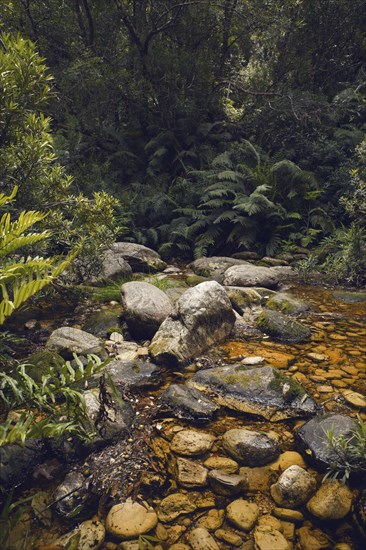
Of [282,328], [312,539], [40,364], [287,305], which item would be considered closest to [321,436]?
[312,539]

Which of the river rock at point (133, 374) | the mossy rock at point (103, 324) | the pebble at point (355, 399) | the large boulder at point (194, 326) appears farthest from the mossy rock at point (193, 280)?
the pebble at point (355, 399)

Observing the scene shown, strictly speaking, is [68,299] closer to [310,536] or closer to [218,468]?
[218,468]

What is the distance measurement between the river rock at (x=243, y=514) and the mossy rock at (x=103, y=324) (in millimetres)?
2562

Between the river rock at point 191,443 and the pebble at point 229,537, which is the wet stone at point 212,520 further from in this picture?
the river rock at point 191,443

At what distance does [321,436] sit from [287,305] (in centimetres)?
267

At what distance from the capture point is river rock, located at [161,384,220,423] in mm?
2768

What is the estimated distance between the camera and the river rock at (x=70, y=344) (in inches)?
139

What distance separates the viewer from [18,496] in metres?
2.06

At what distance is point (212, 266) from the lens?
22.7 ft

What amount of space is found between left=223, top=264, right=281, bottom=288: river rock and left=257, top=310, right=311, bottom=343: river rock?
156 centimetres

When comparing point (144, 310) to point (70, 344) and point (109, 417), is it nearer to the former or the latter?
point (70, 344)

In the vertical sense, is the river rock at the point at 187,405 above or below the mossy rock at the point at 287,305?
below

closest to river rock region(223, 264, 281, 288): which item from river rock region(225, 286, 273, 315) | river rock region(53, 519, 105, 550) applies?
river rock region(225, 286, 273, 315)

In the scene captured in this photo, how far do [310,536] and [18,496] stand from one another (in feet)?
5.26
